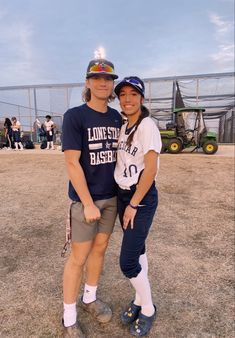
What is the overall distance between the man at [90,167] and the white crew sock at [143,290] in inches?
14.9

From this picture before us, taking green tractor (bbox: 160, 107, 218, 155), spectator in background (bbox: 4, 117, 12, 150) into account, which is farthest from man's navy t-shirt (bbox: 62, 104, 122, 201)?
spectator in background (bbox: 4, 117, 12, 150)

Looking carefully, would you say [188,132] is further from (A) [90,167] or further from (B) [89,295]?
(A) [90,167]

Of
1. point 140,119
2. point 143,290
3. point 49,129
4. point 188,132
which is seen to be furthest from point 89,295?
point 49,129

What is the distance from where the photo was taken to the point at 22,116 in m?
19.2

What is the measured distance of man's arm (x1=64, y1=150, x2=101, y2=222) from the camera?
1.78 m

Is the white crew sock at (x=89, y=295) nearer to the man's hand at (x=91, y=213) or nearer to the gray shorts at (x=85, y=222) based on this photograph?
the gray shorts at (x=85, y=222)

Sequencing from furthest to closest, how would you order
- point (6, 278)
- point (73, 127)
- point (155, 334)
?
point (6, 278) → point (155, 334) → point (73, 127)

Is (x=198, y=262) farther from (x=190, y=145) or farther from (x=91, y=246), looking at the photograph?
(x=190, y=145)

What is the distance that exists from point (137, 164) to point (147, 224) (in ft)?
1.40

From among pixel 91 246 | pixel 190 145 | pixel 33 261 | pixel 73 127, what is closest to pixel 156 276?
pixel 91 246

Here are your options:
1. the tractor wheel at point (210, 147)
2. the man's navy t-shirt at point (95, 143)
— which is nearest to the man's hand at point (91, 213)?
the man's navy t-shirt at point (95, 143)

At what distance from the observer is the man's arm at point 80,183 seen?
1784mm

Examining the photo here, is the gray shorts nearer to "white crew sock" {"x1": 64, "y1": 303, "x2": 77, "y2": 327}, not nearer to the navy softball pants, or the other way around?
the navy softball pants

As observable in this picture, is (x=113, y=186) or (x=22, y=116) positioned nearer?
(x=113, y=186)
